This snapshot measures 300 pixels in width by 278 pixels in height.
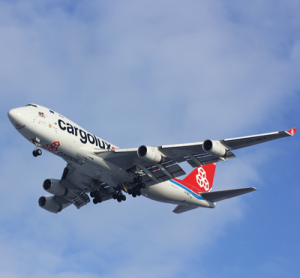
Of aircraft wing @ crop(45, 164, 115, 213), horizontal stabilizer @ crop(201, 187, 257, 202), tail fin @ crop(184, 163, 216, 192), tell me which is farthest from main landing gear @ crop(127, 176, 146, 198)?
tail fin @ crop(184, 163, 216, 192)

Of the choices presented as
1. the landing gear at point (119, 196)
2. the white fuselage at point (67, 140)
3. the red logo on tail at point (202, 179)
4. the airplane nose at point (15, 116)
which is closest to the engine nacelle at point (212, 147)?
the white fuselage at point (67, 140)

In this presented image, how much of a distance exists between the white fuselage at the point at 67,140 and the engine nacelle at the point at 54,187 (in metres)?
5.10

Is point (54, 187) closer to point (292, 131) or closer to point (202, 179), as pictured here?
point (202, 179)

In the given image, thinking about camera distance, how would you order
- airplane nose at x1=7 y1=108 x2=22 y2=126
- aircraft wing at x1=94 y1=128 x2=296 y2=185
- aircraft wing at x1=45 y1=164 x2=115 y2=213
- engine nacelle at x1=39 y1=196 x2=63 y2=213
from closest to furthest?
1. airplane nose at x1=7 y1=108 x2=22 y2=126
2. aircraft wing at x1=94 y1=128 x2=296 y2=185
3. aircraft wing at x1=45 y1=164 x2=115 y2=213
4. engine nacelle at x1=39 y1=196 x2=63 y2=213

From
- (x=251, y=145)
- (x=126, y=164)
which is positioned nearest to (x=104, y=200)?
(x=126, y=164)

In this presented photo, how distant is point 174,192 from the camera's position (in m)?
34.4

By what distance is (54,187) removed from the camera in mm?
34219

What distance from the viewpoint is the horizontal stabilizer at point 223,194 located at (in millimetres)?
32519

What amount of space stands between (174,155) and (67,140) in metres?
8.14

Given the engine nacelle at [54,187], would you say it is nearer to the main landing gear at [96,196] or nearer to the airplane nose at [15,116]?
the main landing gear at [96,196]

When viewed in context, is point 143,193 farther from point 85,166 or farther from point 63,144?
point 63,144

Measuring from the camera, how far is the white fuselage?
87.2ft

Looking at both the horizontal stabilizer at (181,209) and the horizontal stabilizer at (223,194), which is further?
the horizontal stabilizer at (181,209)

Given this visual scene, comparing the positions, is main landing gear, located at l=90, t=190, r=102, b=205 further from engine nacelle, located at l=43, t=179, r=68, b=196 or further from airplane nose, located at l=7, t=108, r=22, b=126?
airplane nose, located at l=7, t=108, r=22, b=126
